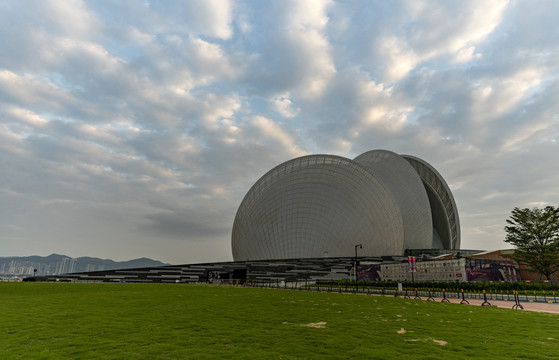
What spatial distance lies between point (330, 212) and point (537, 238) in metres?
33.7

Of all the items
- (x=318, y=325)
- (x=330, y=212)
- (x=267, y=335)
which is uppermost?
(x=330, y=212)

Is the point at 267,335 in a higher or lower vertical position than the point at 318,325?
higher

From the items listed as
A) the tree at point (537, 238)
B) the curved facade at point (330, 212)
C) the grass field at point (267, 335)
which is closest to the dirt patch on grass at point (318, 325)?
the grass field at point (267, 335)

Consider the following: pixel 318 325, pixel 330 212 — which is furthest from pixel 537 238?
pixel 318 325

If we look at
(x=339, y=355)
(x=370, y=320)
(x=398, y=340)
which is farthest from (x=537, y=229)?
(x=339, y=355)

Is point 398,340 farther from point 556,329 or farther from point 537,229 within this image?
point 537,229

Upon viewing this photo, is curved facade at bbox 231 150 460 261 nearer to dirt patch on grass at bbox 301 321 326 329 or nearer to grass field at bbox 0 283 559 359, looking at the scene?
grass field at bbox 0 283 559 359

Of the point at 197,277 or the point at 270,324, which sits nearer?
the point at 270,324

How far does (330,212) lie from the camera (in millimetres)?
63969

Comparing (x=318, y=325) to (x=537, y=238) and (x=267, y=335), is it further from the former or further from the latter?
(x=537, y=238)

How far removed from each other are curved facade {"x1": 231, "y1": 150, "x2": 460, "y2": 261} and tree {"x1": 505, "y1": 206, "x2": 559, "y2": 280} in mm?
23621

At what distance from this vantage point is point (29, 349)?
8.01 meters

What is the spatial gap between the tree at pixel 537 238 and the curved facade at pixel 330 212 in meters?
23.6

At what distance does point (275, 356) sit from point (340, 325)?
17.6ft
